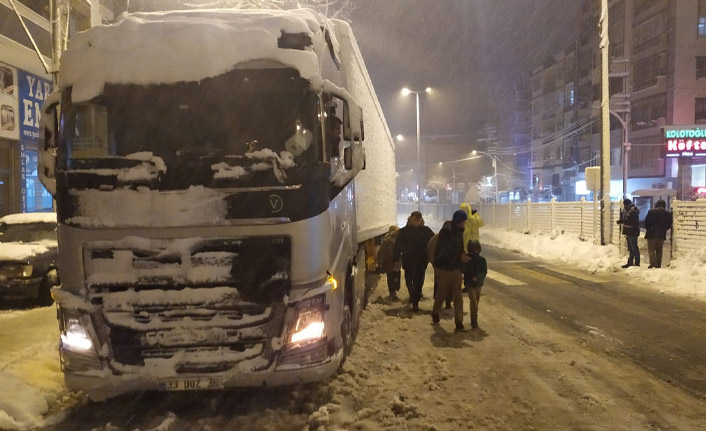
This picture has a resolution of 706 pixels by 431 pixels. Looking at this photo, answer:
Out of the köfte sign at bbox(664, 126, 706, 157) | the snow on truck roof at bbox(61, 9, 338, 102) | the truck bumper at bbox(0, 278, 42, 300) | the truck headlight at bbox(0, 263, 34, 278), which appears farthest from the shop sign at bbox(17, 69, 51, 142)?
the köfte sign at bbox(664, 126, 706, 157)

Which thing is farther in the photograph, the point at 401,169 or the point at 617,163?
the point at 401,169

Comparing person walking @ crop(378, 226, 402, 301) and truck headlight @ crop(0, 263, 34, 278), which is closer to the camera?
truck headlight @ crop(0, 263, 34, 278)

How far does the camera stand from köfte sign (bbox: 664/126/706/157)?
1454 inches

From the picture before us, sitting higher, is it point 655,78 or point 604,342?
point 655,78

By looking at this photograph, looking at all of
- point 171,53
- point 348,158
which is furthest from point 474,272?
point 171,53

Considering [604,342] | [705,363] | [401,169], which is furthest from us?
[401,169]

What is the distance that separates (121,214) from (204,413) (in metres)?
1.88

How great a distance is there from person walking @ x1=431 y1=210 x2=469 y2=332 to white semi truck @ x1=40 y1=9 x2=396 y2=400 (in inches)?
127

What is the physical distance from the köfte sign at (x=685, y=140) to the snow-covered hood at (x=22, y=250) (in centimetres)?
3808

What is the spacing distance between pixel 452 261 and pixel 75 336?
4924mm

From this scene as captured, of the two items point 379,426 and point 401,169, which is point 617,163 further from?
point 401,169

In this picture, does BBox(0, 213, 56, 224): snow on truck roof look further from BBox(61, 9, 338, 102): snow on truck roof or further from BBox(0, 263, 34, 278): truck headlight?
BBox(61, 9, 338, 102): snow on truck roof

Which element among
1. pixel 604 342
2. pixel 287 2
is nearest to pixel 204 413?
pixel 604 342

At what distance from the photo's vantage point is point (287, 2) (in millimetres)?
16688
